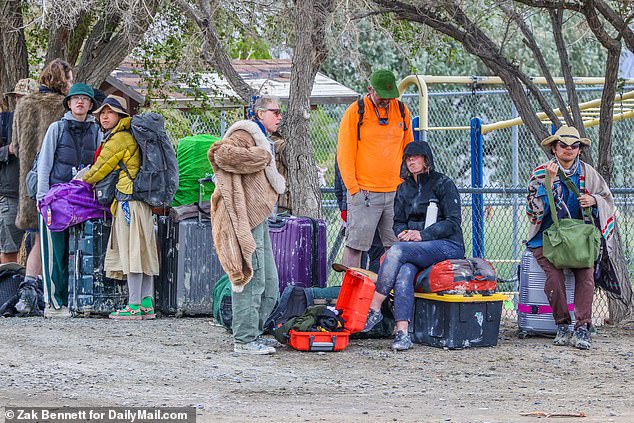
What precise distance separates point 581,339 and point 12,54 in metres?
7.03

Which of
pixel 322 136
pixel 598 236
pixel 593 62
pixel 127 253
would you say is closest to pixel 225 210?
pixel 127 253

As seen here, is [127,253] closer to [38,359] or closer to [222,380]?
[38,359]

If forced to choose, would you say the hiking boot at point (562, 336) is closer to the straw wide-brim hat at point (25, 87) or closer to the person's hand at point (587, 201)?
the person's hand at point (587, 201)

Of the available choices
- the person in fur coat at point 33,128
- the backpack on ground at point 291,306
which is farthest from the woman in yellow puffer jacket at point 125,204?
the backpack on ground at point 291,306

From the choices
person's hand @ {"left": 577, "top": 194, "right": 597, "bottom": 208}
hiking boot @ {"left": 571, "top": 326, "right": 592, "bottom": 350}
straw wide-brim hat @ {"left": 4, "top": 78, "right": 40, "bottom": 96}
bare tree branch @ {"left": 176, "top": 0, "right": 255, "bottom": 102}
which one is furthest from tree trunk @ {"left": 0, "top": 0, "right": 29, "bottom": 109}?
hiking boot @ {"left": 571, "top": 326, "right": 592, "bottom": 350}

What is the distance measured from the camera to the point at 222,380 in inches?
284

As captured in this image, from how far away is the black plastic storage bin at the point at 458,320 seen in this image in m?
8.48

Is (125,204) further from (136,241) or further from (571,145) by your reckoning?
(571,145)

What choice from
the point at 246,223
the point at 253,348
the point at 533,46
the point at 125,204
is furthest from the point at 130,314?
the point at 533,46

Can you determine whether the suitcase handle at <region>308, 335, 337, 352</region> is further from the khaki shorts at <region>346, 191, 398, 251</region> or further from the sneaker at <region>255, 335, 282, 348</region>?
the khaki shorts at <region>346, 191, 398, 251</region>

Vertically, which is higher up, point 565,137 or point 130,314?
point 565,137

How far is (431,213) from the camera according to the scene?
344 inches

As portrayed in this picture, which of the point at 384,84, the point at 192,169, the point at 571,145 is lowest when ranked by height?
the point at 192,169

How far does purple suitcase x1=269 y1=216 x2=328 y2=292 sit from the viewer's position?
31.2ft
